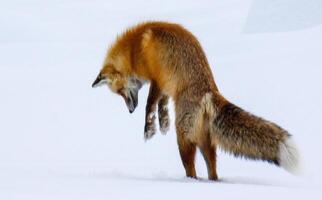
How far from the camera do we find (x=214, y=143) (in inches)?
180

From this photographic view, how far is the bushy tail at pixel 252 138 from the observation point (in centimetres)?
418

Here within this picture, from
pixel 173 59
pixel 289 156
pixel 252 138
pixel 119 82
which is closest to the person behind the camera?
pixel 289 156

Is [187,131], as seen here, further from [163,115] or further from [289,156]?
[289,156]

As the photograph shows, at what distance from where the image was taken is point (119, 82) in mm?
5461

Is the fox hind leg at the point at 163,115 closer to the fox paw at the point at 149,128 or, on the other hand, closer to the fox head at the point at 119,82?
the fox paw at the point at 149,128

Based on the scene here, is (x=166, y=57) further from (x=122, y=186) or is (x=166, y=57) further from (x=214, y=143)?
(x=122, y=186)

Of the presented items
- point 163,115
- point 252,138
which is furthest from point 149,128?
point 252,138

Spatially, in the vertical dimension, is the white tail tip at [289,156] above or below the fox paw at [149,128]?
below

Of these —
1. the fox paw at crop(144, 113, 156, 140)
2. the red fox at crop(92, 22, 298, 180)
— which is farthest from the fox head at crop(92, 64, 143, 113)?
the fox paw at crop(144, 113, 156, 140)

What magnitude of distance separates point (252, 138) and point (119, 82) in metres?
1.60

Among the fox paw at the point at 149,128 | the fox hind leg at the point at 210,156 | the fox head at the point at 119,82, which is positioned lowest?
the fox hind leg at the point at 210,156

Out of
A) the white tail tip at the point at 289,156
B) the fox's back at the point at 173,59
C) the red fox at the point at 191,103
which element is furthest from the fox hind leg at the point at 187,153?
the white tail tip at the point at 289,156

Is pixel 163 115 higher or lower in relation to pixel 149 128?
higher

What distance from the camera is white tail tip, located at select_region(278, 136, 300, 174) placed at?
4117mm
